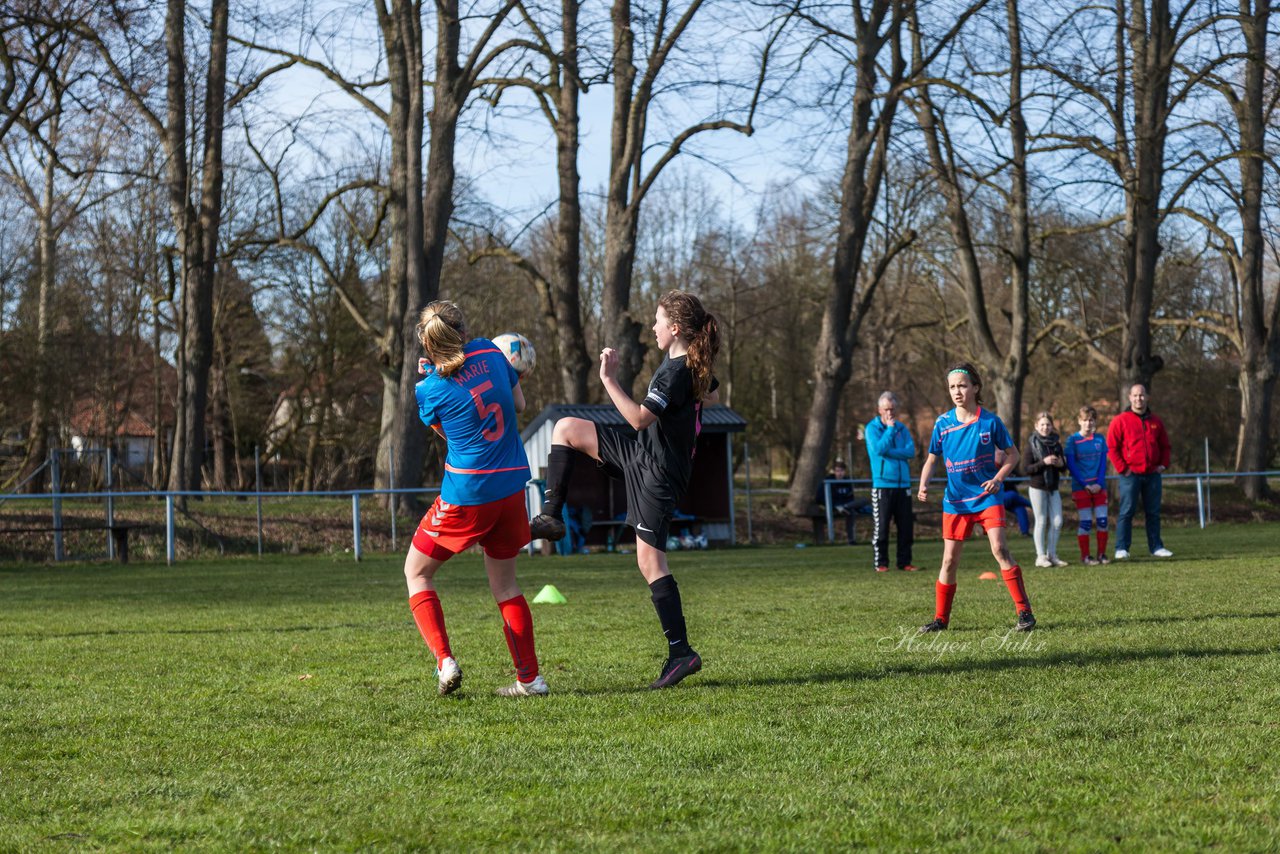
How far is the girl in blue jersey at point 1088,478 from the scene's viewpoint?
1562cm

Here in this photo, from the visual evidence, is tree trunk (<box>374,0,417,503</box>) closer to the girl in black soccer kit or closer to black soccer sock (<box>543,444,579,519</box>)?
black soccer sock (<box>543,444,579,519</box>)

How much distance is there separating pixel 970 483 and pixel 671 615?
9.74 ft

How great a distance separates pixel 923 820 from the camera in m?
3.78

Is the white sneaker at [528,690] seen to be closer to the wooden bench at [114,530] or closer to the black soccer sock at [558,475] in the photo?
the black soccer sock at [558,475]

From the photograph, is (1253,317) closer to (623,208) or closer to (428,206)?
(623,208)

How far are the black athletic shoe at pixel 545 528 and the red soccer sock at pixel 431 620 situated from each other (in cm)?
59

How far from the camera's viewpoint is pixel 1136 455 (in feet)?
51.1

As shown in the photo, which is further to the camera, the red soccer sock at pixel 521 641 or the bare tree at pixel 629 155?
the bare tree at pixel 629 155

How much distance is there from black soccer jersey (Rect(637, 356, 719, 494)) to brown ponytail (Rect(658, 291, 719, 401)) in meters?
0.05

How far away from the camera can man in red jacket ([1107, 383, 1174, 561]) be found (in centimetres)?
1554

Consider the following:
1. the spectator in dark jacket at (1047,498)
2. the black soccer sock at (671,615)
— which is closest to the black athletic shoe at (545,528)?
the black soccer sock at (671,615)

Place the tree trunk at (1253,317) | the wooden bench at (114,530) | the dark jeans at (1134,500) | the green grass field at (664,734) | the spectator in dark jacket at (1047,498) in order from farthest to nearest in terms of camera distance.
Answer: the tree trunk at (1253,317)
the wooden bench at (114,530)
the dark jeans at (1134,500)
the spectator in dark jacket at (1047,498)
the green grass field at (664,734)

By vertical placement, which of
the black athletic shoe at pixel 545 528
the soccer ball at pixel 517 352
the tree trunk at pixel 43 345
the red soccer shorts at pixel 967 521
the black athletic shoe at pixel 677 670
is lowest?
the black athletic shoe at pixel 677 670

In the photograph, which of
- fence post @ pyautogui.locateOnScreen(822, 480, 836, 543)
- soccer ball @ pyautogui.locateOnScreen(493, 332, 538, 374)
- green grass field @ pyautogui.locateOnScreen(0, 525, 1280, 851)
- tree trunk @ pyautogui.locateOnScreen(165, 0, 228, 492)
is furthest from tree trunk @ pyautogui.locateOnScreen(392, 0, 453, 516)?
soccer ball @ pyautogui.locateOnScreen(493, 332, 538, 374)
